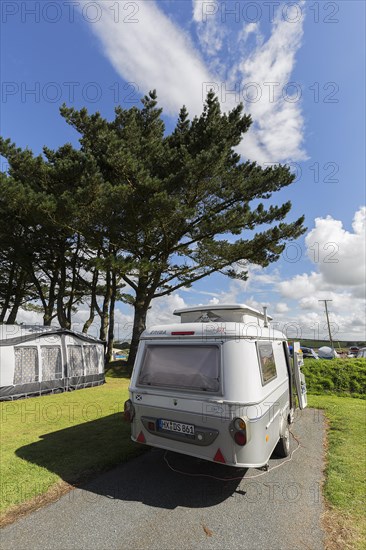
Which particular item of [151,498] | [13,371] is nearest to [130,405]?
[151,498]

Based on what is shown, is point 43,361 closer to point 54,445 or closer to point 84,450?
point 54,445

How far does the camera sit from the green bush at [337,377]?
43.3 ft

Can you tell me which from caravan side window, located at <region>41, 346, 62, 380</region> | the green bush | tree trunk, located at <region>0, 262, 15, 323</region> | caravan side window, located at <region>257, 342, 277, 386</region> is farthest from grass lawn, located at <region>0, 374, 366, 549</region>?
tree trunk, located at <region>0, 262, 15, 323</region>

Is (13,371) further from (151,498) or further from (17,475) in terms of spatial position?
(151,498)

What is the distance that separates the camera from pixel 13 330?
12.9 meters

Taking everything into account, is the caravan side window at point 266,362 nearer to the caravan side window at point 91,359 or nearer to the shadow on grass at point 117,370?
the caravan side window at point 91,359

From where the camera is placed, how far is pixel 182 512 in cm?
398

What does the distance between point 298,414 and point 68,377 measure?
10.3 meters

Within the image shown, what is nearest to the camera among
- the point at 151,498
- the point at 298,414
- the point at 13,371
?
the point at 151,498

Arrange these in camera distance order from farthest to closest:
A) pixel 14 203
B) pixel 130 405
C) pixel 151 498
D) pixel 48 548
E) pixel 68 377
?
pixel 14 203 → pixel 68 377 → pixel 130 405 → pixel 151 498 → pixel 48 548

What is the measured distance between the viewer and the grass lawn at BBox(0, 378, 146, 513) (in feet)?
15.3

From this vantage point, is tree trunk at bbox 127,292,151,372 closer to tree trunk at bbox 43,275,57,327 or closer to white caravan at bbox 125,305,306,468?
tree trunk at bbox 43,275,57,327

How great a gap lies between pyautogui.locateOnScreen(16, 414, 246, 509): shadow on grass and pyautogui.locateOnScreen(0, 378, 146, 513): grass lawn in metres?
0.02

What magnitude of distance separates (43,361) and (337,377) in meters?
12.9
